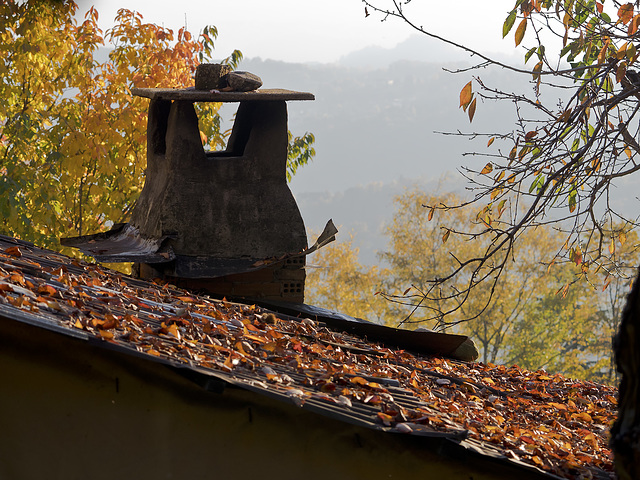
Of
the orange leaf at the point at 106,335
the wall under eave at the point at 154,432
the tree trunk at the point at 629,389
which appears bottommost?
the wall under eave at the point at 154,432

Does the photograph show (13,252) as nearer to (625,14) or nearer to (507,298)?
(625,14)

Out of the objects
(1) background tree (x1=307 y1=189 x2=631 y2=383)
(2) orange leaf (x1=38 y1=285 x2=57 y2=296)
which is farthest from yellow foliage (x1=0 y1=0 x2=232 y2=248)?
(1) background tree (x1=307 y1=189 x2=631 y2=383)

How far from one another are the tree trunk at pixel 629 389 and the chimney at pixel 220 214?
16.3 feet

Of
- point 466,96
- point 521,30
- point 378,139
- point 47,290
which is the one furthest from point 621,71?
point 378,139

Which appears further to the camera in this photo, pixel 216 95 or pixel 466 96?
pixel 216 95

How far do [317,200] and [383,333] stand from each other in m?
111

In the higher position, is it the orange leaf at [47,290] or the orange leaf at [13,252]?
the orange leaf at [47,290]

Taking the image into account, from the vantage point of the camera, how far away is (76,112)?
1334 cm

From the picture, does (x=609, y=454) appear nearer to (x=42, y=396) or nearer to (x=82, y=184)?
(x=42, y=396)

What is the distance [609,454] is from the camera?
13.3 ft

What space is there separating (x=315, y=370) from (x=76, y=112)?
435 inches

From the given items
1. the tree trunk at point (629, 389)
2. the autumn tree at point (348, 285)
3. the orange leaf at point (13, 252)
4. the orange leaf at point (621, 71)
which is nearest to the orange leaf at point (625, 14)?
the orange leaf at point (621, 71)

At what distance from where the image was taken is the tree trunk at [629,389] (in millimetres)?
2316

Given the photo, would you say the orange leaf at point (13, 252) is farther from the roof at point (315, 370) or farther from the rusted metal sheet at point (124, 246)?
the rusted metal sheet at point (124, 246)
